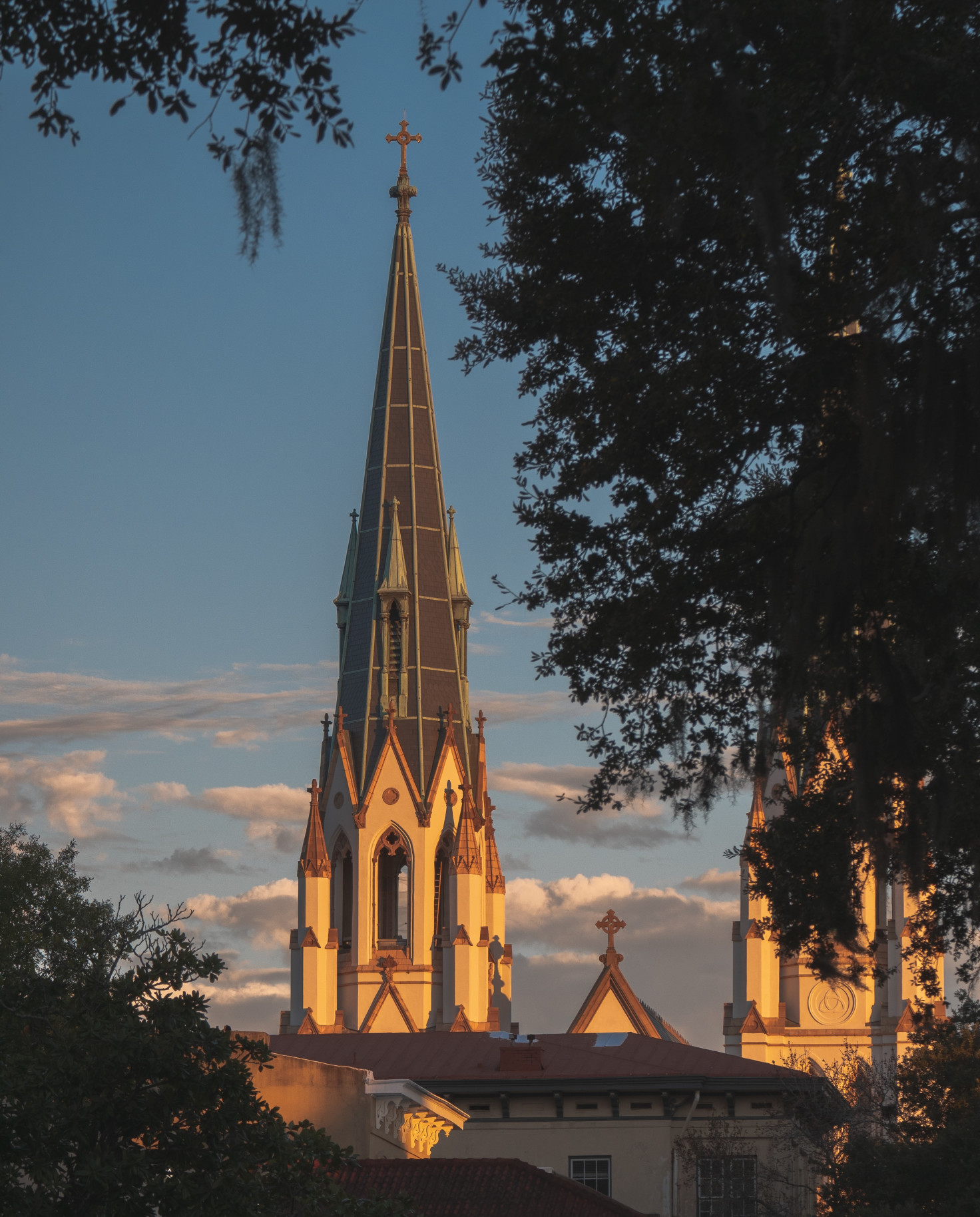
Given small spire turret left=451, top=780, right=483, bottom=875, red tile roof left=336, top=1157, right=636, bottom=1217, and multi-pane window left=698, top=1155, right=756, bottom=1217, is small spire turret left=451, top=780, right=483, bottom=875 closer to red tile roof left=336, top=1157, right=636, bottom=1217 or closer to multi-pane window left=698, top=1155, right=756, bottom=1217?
multi-pane window left=698, top=1155, right=756, bottom=1217

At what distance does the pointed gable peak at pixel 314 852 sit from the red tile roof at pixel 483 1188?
33.3 metres

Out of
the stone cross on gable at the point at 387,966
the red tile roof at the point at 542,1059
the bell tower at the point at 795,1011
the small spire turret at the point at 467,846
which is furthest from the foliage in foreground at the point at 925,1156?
the stone cross on gable at the point at 387,966

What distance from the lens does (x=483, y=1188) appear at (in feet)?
105

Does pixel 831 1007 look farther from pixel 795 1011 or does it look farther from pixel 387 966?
pixel 387 966

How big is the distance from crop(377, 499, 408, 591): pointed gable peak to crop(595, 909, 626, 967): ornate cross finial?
45.0 ft

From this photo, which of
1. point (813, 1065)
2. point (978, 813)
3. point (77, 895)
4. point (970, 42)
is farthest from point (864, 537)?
point (813, 1065)

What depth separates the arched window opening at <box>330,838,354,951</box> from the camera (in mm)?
67000

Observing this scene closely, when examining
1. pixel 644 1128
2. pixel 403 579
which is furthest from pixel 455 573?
pixel 644 1128

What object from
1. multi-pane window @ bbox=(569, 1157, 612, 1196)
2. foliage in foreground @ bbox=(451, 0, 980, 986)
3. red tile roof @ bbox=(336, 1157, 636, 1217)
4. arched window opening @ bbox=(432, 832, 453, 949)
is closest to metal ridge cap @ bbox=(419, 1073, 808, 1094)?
multi-pane window @ bbox=(569, 1157, 612, 1196)

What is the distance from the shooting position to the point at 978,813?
16.5m

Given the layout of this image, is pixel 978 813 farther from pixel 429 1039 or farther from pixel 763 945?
pixel 763 945

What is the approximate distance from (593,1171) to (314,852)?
2652 centimetres

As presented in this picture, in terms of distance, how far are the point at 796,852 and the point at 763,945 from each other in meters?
47.7

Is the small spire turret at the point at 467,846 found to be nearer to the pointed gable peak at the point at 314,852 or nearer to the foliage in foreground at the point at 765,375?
the pointed gable peak at the point at 314,852
